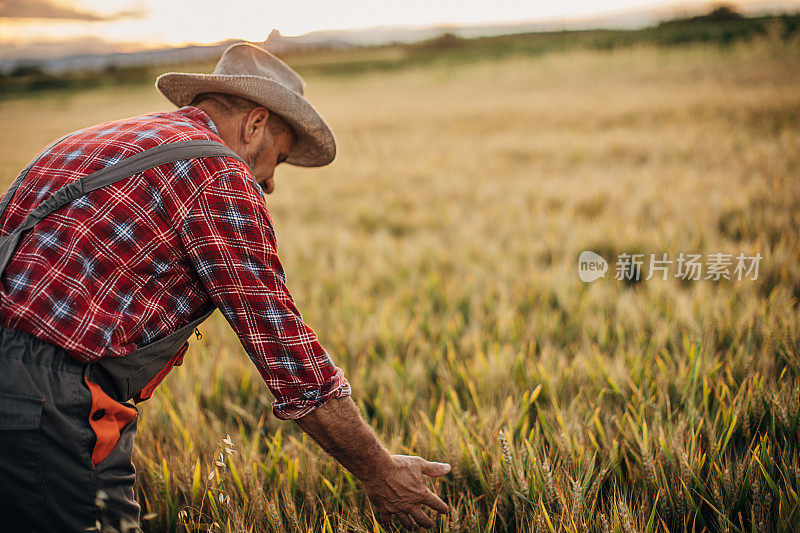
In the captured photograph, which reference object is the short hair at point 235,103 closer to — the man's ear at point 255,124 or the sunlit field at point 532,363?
the man's ear at point 255,124

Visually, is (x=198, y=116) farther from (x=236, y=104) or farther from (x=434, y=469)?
(x=434, y=469)

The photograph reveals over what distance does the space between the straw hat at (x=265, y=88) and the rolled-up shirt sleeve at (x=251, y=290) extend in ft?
1.27

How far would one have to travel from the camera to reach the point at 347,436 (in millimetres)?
1196

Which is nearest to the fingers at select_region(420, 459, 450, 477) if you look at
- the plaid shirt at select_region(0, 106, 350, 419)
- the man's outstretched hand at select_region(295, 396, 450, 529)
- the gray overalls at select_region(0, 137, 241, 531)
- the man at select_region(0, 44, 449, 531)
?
the man's outstretched hand at select_region(295, 396, 450, 529)

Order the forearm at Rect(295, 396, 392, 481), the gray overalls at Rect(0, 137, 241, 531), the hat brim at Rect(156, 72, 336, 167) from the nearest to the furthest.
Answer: the gray overalls at Rect(0, 137, 241, 531), the forearm at Rect(295, 396, 392, 481), the hat brim at Rect(156, 72, 336, 167)

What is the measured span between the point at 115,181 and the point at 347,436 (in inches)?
31.7

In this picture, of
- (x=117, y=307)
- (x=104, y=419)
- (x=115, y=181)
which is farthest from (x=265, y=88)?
(x=104, y=419)

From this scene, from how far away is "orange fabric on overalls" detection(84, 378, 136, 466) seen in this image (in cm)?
114

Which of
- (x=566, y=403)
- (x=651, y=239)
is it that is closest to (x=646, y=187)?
(x=651, y=239)

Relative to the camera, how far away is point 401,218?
16.0ft

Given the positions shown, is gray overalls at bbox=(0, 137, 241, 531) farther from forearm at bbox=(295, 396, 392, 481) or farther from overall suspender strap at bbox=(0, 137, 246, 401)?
forearm at bbox=(295, 396, 392, 481)

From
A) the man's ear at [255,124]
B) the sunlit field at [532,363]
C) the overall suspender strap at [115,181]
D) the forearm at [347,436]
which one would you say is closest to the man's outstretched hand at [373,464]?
the forearm at [347,436]

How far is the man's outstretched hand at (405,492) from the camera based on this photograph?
4.14ft

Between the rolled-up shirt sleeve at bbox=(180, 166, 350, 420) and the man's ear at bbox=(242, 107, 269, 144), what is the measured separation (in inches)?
15.0
